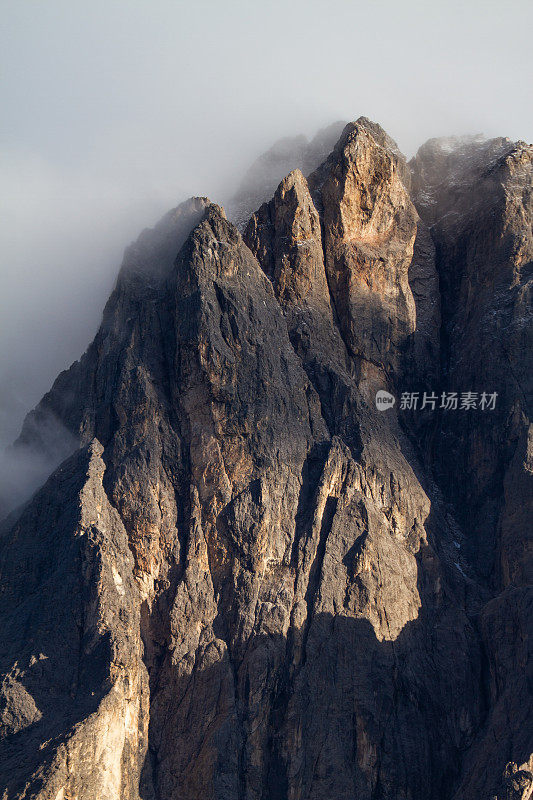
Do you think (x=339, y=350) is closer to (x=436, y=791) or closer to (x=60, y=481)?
(x=60, y=481)

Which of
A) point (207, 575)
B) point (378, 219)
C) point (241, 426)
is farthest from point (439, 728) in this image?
point (378, 219)

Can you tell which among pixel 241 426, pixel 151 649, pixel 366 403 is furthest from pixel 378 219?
pixel 151 649

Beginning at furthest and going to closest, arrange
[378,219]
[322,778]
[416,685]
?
1. [378,219]
2. [416,685]
3. [322,778]

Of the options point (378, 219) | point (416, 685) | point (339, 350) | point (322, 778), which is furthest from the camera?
point (378, 219)

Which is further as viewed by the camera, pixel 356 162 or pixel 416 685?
pixel 356 162

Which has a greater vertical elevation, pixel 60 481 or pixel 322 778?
pixel 60 481

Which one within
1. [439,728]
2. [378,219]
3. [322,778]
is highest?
[378,219]

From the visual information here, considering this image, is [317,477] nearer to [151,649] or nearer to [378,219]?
[151,649]
